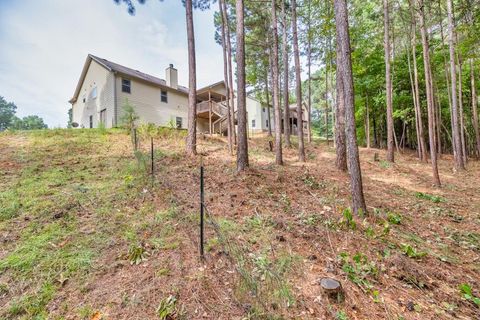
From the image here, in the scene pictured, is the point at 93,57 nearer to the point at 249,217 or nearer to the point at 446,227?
the point at 249,217

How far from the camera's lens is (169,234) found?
11.1 ft

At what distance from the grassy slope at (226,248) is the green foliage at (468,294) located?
54 millimetres

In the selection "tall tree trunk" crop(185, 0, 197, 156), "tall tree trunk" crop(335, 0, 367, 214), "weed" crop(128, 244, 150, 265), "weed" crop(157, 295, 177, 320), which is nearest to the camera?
"weed" crop(157, 295, 177, 320)

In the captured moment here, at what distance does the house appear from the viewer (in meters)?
14.4

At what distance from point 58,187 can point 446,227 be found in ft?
27.6

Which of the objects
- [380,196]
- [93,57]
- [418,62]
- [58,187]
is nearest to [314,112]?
[418,62]

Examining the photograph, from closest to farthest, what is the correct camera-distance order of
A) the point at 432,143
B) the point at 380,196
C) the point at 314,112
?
the point at 380,196 < the point at 432,143 < the point at 314,112

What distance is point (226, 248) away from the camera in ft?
9.87

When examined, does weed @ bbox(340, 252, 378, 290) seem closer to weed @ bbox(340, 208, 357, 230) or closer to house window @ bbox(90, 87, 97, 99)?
weed @ bbox(340, 208, 357, 230)

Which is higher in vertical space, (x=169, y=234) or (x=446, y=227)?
(x=169, y=234)

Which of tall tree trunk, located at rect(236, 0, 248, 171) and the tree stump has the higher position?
tall tree trunk, located at rect(236, 0, 248, 171)

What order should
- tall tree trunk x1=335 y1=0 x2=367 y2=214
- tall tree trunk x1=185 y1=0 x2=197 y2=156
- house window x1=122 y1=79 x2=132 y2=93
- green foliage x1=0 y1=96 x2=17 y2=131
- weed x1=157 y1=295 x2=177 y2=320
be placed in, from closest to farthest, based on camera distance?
1. weed x1=157 y1=295 x2=177 y2=320
2. tall tree trunk x1=335 y1=0 x2=367 y2=214
3. tall tree trunk x1=185 y1=0 x2=197 y2=156
4. house window x1=122 y1=79 x2=132 y2=93
5. green foliage x1=0 y1=96 x2=17 y2=131

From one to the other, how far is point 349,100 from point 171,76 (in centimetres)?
1662

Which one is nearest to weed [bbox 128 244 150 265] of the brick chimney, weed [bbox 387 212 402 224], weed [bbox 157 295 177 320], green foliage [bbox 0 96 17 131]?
weed [bbox 157 295 177 320]
